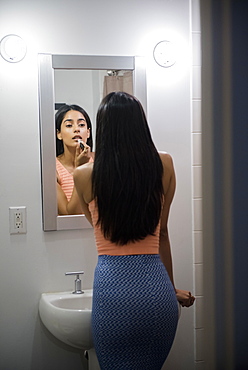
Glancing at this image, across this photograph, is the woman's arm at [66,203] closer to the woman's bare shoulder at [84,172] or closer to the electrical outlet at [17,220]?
the electrical outlet at [17,220]

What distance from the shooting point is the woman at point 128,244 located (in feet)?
4.01

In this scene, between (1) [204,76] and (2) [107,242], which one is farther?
(2) [107,242]

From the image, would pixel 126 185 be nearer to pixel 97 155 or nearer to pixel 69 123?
pixel 97 155

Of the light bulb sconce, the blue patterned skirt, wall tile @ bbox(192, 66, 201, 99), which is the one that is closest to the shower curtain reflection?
the light bulb sconce

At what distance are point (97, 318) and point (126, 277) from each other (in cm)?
15

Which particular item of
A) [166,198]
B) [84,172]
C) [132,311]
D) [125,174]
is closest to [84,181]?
[84,172]

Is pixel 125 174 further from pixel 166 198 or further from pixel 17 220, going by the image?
pixel 17 220

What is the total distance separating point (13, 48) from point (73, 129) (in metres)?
0.35

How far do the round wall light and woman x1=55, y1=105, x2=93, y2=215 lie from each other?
232 mm

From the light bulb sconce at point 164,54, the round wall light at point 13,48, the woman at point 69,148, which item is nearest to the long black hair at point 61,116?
the woman at point 69,148

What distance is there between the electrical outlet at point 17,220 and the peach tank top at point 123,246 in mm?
452

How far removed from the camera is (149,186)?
1.24m

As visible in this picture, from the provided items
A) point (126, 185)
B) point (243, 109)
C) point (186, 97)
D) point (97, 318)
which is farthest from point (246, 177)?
point (186, 97)

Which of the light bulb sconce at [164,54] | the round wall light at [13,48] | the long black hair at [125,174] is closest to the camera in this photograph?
the long black hair at [125,174]
